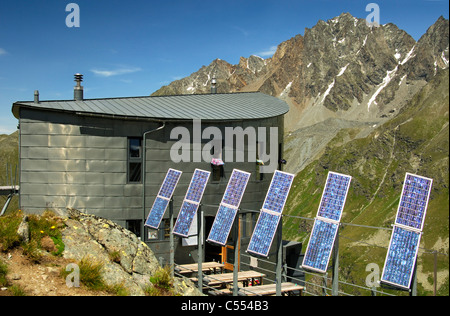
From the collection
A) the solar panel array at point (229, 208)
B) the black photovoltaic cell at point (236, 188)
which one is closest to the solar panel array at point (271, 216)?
the solar panel array at point (229, 208)

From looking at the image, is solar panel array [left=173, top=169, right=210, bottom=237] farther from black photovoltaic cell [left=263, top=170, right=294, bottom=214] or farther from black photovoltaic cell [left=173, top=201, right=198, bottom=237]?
black photovoltaic cell [left=263, top=170, right=294, bottom=214]

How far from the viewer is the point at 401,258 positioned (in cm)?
1002

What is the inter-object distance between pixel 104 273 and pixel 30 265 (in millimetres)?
1968

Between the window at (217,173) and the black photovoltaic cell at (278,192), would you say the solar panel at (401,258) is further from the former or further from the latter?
the window at (217,173)

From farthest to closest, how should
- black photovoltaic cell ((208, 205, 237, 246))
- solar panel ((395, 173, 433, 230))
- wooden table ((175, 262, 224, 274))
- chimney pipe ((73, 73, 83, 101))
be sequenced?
chimney pipe ((73, 73, 83, 101)) < wooden table ((175, 262, 224, 274)) < black photovoltaic cell ((208, 205, 237, 246)) < solar panel ((395, 173, 433, 230))

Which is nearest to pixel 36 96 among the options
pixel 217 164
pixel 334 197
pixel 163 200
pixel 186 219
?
pixel 163 200

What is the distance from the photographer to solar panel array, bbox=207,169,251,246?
13.9 metres

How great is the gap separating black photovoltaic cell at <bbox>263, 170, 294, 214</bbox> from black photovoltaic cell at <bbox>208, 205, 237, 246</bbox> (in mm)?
1427

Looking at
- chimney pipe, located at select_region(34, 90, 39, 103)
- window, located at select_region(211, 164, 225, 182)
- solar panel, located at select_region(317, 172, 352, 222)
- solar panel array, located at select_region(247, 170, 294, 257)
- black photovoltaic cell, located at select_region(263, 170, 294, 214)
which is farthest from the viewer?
window, located at select_region(211, 164, 225, 182)

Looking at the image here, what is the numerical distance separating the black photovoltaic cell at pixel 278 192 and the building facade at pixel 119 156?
714 cm

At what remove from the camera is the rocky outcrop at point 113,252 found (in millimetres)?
12484

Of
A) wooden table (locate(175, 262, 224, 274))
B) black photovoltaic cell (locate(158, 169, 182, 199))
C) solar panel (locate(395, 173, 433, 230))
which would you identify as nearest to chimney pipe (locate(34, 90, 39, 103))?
black photovoltaic cell (locate(158, 169, 182, 199))

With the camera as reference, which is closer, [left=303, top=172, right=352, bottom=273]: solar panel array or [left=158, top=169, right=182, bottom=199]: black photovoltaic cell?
[left=303, top=172, right=352, bottom=273]: solar panel array
